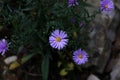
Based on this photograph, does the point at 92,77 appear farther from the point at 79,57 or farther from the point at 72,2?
the point at 72,2

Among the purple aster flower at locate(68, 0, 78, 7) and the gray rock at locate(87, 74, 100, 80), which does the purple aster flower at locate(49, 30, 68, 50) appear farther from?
the gray rock at locate(87, 74, 100, 80)

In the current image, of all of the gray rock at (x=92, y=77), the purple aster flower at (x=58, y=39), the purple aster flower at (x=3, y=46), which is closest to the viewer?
the purple aster flower at (x=58, y=39)

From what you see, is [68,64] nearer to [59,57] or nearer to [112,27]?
[59,57]

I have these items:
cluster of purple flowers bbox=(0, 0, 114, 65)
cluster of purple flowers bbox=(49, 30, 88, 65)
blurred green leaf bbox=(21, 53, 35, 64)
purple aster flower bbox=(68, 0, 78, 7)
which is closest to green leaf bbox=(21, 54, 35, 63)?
blurred green leaf bbox=(21, 53, 35, 64)

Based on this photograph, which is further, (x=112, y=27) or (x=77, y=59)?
(x=112, y=27)

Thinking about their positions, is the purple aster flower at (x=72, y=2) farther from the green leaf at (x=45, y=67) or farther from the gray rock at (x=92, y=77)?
the gray rock at (x=92, y=77)

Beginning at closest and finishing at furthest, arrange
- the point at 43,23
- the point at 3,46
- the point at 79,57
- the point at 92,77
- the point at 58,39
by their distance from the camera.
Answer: the point at 58,39
the point at 3,46
the point at 79,57
the point at 43,23
the point at 92,77

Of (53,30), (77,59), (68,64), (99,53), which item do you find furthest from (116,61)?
(53,30)

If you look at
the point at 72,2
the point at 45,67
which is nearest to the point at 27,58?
the point at 45,67

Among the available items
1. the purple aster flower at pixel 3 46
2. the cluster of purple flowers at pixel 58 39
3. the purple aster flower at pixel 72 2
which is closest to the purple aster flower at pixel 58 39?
the cluster of purple flowers at pixel 58 39
